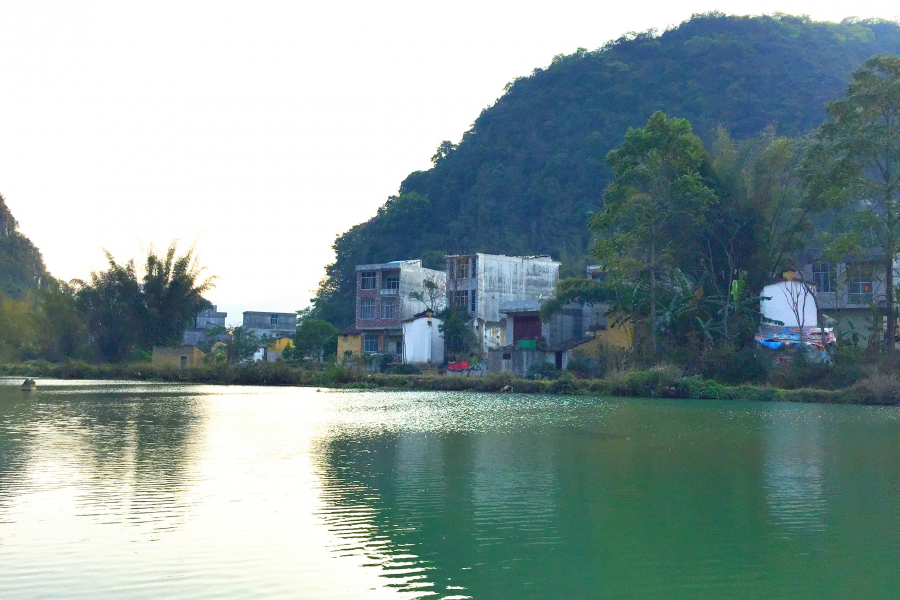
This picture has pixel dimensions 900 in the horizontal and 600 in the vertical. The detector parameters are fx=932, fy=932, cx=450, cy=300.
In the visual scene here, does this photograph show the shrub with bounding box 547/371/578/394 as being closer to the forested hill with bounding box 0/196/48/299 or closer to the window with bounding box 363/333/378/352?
the window with bounding box 363/333/378/352

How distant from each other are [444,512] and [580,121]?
244ft

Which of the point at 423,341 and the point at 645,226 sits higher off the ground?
the point at 645,226

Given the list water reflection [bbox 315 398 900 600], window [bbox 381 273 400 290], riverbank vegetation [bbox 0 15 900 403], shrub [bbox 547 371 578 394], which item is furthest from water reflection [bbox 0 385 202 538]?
window [bbox 381 273 400 290]

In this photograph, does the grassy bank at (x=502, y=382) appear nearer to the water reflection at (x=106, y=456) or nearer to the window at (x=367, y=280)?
the water reflection at (x=106, y=456)

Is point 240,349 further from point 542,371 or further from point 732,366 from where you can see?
point 732,366

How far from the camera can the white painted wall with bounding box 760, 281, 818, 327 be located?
36.8m

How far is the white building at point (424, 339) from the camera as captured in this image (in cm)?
4978

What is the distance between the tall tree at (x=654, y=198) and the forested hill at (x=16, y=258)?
203 ft

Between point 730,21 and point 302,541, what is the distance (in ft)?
290

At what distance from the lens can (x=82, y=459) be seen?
12852 mm

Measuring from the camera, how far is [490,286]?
2079 inches

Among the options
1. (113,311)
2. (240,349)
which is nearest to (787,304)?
(240,349)

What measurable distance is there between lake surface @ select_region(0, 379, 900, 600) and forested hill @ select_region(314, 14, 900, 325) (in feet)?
167

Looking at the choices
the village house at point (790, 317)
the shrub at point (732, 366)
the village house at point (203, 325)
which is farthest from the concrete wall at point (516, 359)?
the village house at point (203, 325)
